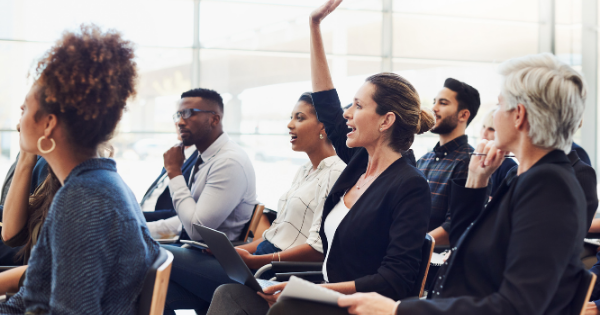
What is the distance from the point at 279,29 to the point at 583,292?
5.97m

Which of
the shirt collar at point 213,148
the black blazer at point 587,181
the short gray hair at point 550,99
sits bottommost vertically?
the black blazer at point 587,181

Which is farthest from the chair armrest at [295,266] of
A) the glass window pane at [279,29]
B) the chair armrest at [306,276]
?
the glass window pane at [279,29]

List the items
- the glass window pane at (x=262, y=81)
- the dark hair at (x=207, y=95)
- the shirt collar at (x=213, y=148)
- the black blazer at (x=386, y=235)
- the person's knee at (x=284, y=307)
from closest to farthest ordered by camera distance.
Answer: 1. the person's knee at (x=284, y=307)
2. the black blazer at (x=386, y=235)
3. the shirt collar at (x=213, y=148)
4. the dark hair at (x=207, y=95)
5. the glass window pane at (x=262, y=81)

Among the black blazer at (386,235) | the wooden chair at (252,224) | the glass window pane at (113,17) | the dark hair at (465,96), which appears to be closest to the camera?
the black blazer at (386,235)

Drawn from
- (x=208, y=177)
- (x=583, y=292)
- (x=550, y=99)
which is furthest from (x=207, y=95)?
(x=583, y=292)

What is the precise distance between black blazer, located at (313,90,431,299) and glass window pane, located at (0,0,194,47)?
463cm

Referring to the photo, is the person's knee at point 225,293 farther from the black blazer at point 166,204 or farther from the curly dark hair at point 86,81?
the black blazer at point 166,204

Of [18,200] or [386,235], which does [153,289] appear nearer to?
[386,235]

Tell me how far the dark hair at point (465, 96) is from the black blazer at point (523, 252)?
2.27 meters

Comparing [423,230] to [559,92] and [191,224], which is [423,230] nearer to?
[559,92]

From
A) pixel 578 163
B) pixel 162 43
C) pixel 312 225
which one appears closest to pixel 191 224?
pixel 312 225

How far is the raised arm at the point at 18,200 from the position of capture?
182 cm

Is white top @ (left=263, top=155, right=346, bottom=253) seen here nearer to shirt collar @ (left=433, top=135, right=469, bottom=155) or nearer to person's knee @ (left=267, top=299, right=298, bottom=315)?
person's knee @ (left=267, top=299, right=298, bottom=315)

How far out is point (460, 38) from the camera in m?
7.43
